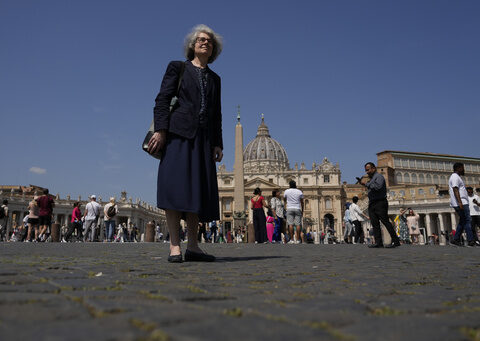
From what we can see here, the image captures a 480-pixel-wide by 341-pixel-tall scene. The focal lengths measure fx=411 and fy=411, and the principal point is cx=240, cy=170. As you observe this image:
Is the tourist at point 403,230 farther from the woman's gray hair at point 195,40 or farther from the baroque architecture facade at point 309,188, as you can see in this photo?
the baroque architecture facade at point 309,188

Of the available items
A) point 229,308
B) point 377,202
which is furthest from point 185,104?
point 377,202

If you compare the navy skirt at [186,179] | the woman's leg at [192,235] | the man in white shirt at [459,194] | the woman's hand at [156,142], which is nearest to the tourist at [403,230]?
the man in white shirt at [459,194]

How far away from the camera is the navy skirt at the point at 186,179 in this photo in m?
3.93

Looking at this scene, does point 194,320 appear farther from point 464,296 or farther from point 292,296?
point 464,296

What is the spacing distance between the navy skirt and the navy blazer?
0.39 ft

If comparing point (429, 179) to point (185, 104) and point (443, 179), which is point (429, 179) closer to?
point (443, 179)

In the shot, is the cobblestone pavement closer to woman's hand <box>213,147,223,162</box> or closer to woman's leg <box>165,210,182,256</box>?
woman's leg <box>165,210,182,256</box>

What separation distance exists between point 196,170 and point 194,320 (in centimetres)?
276

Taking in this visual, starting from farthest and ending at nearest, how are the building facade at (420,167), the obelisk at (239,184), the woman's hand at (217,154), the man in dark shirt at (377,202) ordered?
the building facade at (420,167) → the obelisk at (239,184) → the man in dark shirt at (377,202) → the woman's hand at (217,154)

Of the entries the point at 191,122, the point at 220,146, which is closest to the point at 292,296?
the point at 191,122

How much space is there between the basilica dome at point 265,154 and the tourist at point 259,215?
87.9m

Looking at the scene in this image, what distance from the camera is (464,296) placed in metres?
2.09

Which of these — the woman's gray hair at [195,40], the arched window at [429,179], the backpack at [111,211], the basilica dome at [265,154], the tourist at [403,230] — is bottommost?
the tourist at [403,230]

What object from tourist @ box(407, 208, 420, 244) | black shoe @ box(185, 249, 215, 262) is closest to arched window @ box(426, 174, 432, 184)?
tourist @ box(407, 208, 420, 244)
